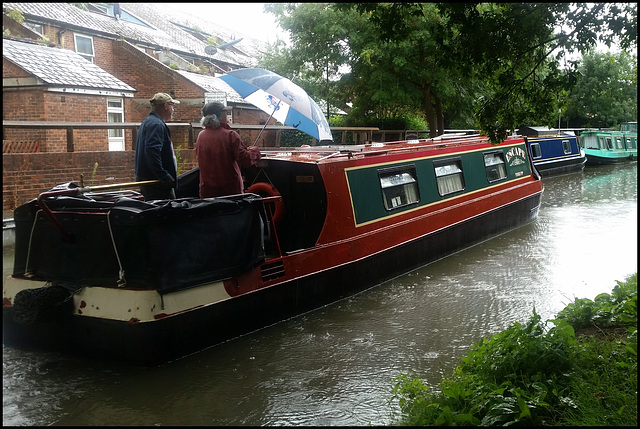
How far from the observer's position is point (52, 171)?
1048 cm

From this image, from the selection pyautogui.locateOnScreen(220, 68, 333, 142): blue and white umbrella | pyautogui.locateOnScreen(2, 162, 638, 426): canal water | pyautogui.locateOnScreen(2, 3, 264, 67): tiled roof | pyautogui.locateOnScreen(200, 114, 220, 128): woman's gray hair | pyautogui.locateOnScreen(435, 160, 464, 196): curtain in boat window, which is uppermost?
pyautogui.locateOnScreen(2, 3, 264, 67): tiled roof

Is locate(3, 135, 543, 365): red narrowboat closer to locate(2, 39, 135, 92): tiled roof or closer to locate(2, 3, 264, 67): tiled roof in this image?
locate(2, 39, 135, 92): tiled roof

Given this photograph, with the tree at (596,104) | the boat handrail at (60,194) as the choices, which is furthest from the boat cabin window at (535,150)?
the boat handrail at (60,194)

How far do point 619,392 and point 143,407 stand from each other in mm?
3164

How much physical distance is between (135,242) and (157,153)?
1.32m

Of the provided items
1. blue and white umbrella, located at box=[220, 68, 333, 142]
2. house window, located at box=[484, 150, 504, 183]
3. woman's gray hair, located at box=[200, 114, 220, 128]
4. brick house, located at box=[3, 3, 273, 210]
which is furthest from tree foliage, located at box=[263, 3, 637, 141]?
brick house, located at box=[3, 3, 273, 210]

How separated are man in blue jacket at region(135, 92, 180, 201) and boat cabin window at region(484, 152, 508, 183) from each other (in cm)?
640

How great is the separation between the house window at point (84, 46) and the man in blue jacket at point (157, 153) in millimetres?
18959

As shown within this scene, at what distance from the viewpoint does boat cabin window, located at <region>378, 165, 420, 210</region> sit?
8242 millimetres

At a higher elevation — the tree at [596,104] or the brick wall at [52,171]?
the tree at [596,104]

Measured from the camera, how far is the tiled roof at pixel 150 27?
22219mm

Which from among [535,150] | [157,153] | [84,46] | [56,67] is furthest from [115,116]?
[157,153]

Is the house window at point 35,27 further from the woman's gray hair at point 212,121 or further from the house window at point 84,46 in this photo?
the woman's gray hair at point 212,121

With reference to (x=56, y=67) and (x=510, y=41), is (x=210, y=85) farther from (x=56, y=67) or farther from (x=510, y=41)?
(x=510, y=41)
